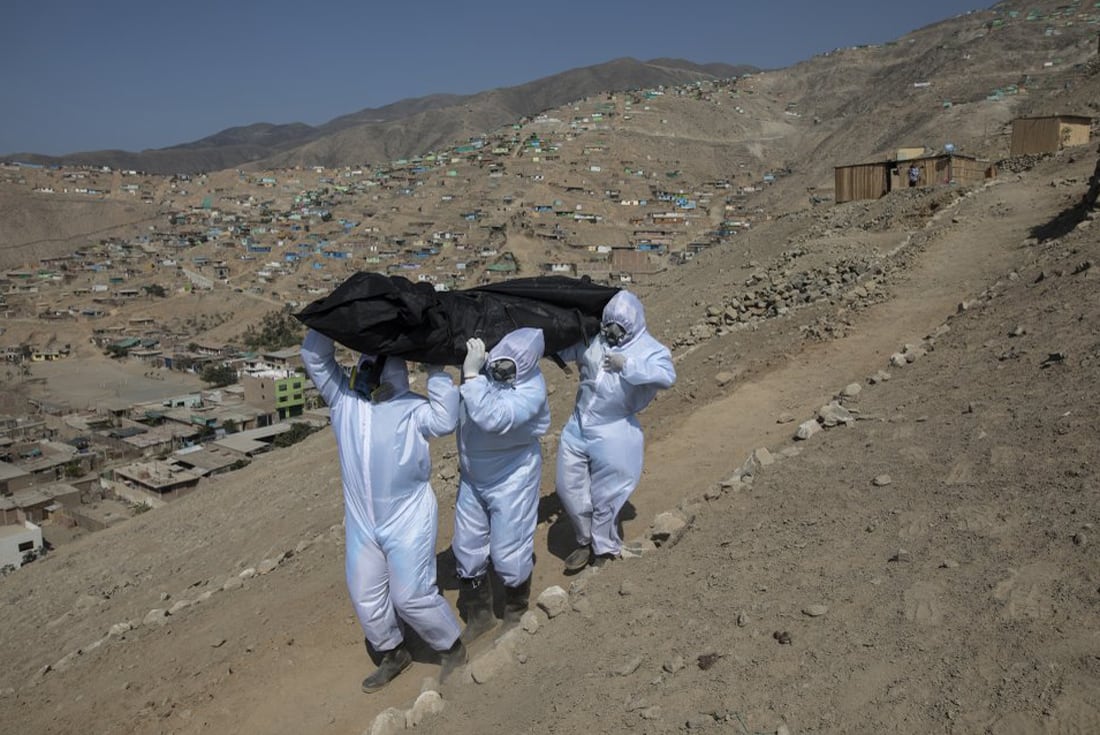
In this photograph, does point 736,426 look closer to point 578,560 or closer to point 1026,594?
point 578,560

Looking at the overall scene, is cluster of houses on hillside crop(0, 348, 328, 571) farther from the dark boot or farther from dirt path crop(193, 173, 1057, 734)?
the dark boot

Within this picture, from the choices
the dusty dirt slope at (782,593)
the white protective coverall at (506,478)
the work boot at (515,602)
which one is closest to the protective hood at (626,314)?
the white protective coverall at (506,478)

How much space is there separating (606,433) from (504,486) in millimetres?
739

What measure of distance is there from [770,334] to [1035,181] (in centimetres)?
704

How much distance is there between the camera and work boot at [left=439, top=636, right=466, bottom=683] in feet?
12.0

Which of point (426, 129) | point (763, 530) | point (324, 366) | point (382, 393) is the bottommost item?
point (763, 530)

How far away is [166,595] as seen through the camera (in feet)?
21.7

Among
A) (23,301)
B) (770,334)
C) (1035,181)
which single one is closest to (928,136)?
(1035,181)

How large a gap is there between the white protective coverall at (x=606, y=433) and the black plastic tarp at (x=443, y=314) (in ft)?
0.59

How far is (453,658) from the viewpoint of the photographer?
3672 millimetres

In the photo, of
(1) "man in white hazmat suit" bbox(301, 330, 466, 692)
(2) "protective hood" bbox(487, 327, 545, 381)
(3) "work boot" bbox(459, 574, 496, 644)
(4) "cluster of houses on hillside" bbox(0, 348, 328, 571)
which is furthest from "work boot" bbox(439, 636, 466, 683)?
(4) "cluster of houses on hillside" bbox(0, 348, 328, 571)

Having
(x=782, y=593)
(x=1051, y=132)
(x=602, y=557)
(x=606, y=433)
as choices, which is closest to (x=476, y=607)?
(x=602, y=557)

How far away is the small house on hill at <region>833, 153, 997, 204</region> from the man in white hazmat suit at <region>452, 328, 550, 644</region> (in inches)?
514

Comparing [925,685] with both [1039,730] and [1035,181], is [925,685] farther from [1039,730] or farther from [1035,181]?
[1035,181]
